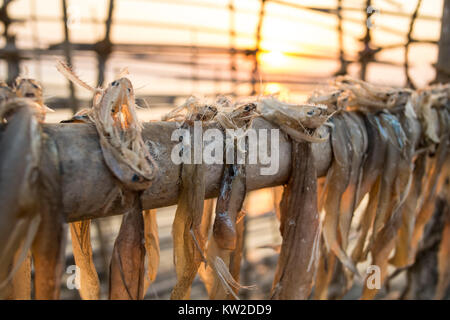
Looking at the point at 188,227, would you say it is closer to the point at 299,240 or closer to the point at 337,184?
the point at 299,240

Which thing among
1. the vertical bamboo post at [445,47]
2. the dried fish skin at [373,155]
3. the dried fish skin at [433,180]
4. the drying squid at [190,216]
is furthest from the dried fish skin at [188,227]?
the vertical bamboo post at [445,47]

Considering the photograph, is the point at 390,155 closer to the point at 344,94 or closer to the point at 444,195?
the point at 344,94

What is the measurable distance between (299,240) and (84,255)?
395mm

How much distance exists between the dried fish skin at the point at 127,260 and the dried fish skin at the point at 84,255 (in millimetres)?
77

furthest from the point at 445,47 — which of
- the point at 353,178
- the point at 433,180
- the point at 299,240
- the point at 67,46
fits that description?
the point at 67,46

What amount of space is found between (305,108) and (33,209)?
0.47 meters

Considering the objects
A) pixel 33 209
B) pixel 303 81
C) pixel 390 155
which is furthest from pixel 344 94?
pixel 303 81

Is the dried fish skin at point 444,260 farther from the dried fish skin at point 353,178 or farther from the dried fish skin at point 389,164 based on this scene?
the dried fish skin at point 353,178

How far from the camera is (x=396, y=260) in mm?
972

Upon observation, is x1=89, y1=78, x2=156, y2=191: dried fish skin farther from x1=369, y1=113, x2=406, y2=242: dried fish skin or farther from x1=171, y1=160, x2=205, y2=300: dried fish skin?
x1=369, y1=113, x2=406, y2=242: dried fish skin

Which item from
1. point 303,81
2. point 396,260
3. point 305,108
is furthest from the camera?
point 303,81

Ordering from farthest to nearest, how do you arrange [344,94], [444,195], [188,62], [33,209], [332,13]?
[188,62]
[332,13]
[444,195]
[344,94]
[33,209]

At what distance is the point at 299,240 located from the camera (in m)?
0.67

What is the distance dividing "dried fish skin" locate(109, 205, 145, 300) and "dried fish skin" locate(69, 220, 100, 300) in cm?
8
